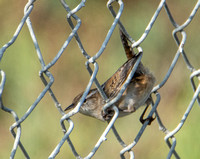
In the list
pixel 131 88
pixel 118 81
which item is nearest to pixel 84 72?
pixel 131 88

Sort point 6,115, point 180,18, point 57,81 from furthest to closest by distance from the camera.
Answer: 1. point 180,18
2. point 57,81
3. point 6,115

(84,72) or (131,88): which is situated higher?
(131,88)

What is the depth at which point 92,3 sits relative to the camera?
17.2ft

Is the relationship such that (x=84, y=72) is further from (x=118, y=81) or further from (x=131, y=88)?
(x=118, y=81)

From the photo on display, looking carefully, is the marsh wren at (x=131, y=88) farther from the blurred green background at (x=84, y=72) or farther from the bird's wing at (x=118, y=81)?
the blurred green background at (x=84, y=72)

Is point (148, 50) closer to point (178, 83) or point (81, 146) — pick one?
point (178, 83)

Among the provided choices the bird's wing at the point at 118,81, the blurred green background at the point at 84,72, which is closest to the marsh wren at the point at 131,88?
the bird's wing at the point at 118,81

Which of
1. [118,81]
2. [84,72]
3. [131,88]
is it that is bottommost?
[84,72]

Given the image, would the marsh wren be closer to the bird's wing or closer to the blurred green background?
the bird's wing

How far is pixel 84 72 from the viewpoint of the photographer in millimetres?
4723

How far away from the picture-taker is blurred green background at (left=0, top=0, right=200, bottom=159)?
4.05 meters

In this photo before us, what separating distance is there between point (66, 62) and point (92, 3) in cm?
97

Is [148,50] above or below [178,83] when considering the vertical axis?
above

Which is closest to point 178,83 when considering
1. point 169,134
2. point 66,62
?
point 66,62
